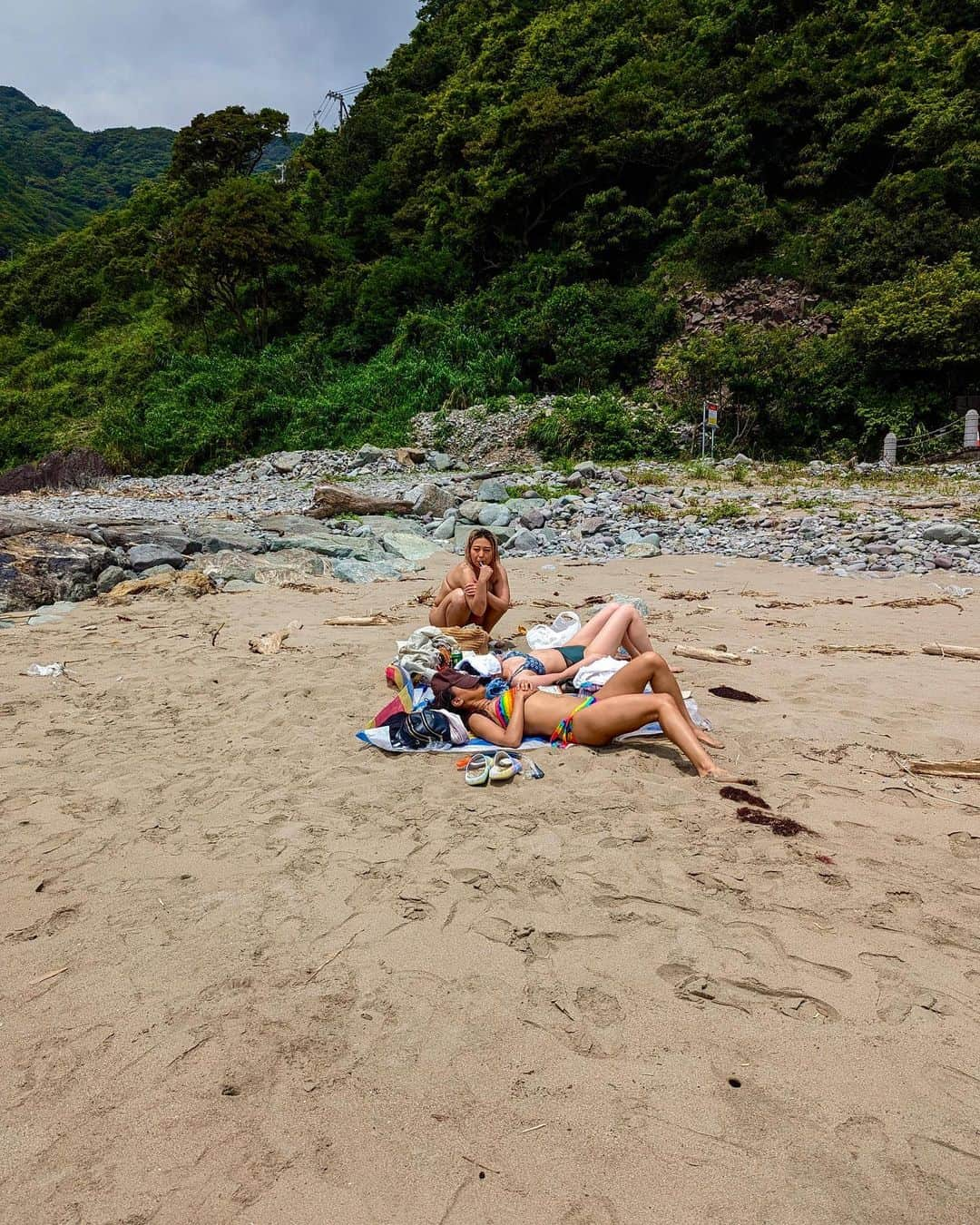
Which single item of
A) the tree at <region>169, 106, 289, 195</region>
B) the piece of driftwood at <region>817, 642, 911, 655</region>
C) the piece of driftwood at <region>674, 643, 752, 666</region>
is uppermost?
the tree at <region>169, 106, 289, 195</region>

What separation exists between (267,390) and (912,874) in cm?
2172

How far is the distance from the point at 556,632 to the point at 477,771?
1.64m

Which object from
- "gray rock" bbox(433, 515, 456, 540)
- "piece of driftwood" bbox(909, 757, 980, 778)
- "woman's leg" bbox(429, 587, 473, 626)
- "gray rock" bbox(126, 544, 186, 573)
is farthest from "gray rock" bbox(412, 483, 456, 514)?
"piece of driftwood" bbox(909, 757, 980, 778)

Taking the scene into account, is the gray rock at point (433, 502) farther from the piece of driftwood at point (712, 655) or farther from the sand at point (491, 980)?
the sand at point (491, 980)

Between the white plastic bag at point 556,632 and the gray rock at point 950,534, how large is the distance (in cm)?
544

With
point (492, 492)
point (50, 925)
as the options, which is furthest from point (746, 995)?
point (492, 492)

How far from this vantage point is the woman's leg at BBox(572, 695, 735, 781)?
3141mm

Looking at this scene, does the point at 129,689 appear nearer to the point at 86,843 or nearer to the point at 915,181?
the point at 86,843

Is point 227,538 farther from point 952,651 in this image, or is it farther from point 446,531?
point 952,651

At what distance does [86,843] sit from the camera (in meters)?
2.81

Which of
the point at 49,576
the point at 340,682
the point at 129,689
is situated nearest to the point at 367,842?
the point at 340,682

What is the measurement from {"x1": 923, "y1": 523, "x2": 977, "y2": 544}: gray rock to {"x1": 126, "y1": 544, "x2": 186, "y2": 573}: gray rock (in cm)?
849

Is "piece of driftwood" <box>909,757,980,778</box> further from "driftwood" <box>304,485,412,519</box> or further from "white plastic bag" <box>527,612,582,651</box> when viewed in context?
"driftwood" <box>304,485,412,519</box>

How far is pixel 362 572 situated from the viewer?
7914 mm
